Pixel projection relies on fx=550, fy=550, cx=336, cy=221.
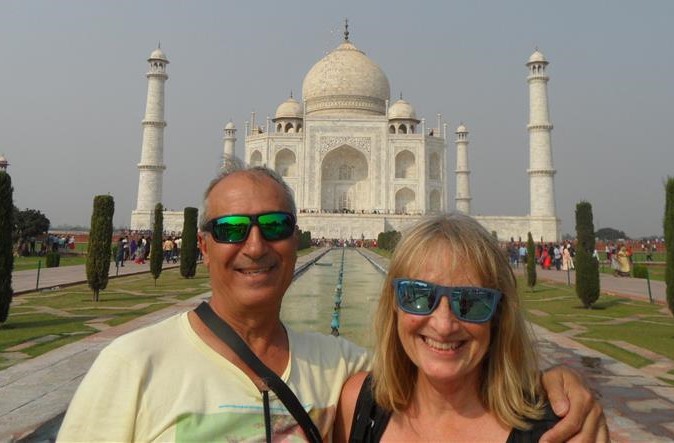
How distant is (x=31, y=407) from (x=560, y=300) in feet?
25.3

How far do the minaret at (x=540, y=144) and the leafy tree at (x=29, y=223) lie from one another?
21015mm

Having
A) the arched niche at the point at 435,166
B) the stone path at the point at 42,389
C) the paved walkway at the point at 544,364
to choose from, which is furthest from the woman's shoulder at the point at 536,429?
the arched niche at the point at 435,166

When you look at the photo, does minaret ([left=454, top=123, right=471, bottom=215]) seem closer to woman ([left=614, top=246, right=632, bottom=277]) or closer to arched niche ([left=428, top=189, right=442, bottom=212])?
arched niche ([left=428, top=189, right=442, bottom=212])

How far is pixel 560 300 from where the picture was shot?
8.53 m

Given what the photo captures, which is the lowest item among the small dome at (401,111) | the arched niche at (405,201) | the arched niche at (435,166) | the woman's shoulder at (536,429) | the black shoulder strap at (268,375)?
the woman's shoulder at (536,429)

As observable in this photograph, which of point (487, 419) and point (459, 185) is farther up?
point (459, 185)

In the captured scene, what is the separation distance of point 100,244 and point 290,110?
24894 mm

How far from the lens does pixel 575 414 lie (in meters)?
0.98

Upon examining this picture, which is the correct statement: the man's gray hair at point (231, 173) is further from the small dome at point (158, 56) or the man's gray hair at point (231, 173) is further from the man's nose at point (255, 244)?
the small dome at point (158, 56)

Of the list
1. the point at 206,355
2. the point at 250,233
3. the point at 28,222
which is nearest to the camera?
the point at 206,355

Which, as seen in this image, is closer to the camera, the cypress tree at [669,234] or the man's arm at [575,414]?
the man's arm at [575,414]

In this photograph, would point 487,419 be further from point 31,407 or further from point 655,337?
point 655,337

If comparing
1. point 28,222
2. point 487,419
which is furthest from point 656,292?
point 28,222

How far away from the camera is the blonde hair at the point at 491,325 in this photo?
109 cm
